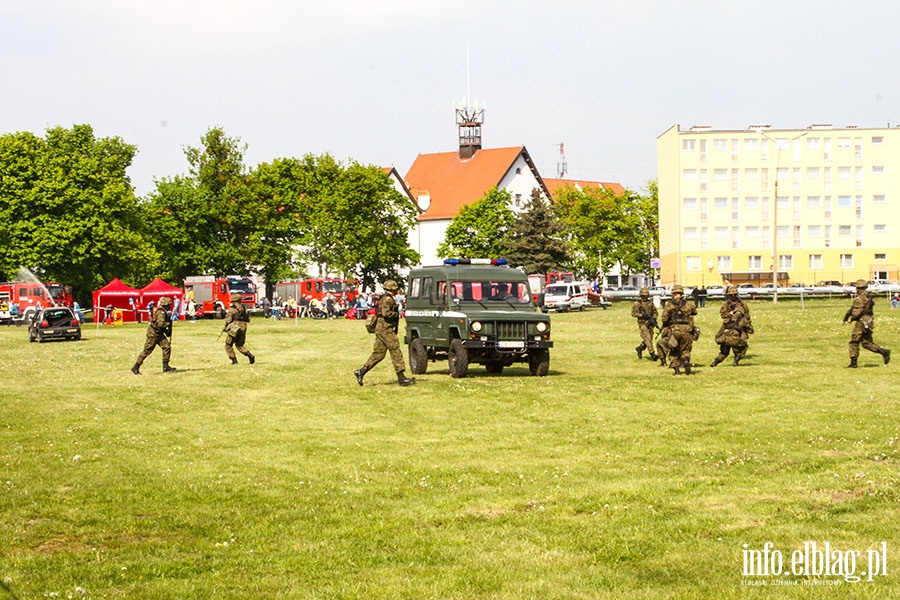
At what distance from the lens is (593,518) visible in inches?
358

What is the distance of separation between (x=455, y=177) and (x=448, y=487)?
109320 millimetres

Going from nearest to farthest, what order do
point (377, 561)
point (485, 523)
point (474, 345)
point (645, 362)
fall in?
point (377, 561) < point (485, 523) < point (474, 345) < point (645, 362)

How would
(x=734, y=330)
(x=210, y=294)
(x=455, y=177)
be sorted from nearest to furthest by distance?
(x=734, y=330)
(x=210, y=294)
(x=455, y=177)

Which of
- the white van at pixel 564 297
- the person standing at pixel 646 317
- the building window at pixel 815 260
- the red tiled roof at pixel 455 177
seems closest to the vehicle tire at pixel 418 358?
the person standing at pixel 646 317

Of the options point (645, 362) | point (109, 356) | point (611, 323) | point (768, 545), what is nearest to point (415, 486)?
point (768, 545)

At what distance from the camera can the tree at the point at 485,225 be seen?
98000 mm

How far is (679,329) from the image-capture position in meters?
23.4

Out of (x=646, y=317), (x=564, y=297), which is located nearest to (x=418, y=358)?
(x=646, y=317)

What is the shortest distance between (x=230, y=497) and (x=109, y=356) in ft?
76.9

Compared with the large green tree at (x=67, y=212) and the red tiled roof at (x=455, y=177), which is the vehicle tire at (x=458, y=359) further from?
the red tiled roof at (x=455, y=177)

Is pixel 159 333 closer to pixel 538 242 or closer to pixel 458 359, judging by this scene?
pixel 458 359

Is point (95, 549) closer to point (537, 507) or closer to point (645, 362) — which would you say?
point (537, 507)

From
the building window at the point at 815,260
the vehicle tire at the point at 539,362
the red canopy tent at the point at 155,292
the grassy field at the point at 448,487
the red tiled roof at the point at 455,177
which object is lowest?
the grassy field at the point at 448,487

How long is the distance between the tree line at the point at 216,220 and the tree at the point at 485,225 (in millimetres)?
107
